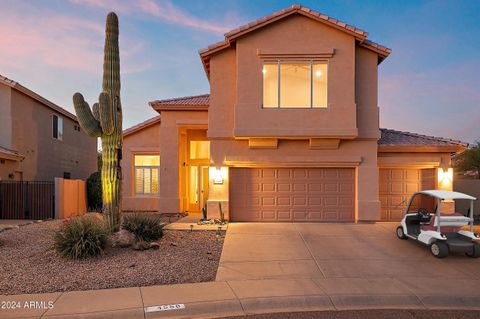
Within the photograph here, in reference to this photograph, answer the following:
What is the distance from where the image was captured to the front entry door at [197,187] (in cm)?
1806

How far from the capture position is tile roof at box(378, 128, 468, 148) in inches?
548

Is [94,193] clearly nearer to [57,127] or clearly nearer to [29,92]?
[29,92]

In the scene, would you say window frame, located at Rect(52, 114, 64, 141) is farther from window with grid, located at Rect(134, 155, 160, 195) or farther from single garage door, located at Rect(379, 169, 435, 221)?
single garage door, located at Rect(379, 169, 435, 221)

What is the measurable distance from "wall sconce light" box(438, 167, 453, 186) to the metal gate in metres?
16.1

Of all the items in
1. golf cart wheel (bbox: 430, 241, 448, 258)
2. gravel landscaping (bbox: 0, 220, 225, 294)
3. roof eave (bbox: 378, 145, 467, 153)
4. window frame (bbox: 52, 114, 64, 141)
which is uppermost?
window frame (bbox: 52, 114, 64, 141)

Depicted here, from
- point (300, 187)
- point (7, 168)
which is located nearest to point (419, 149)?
point (300, 187)

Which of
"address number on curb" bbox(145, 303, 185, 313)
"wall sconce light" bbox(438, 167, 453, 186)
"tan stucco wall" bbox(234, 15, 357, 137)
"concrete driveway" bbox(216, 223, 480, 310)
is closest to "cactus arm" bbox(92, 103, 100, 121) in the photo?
"tan stucco wall" bbox(234, 15, 357, 137)

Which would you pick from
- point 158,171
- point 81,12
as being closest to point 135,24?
point 81,12

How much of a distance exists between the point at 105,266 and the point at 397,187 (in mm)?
11324

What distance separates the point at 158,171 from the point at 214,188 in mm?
5268

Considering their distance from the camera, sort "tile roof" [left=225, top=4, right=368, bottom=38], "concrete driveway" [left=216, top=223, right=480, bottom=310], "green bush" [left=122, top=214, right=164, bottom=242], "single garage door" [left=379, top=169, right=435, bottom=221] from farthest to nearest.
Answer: "single garage door" [left=379, top=169, right=435, bottom=221] → "tile roof" [left=225, top=4, right=368, bottom=38] → "green bush" [left=122, top=214, right=164, bottom=242] → "concrete driveway" [left=216, top=223, right=480, bottom=310]

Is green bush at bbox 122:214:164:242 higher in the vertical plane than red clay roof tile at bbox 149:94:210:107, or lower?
lower

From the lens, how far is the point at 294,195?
13727 millimetres

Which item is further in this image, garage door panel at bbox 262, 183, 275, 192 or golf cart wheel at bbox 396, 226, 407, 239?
garage door panel at bbox 262, 183, 275, 192
